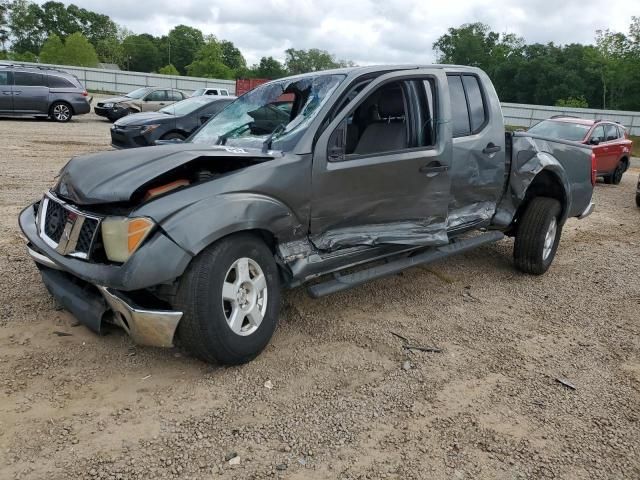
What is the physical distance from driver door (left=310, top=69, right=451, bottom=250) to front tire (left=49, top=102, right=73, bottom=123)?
16.8 metres

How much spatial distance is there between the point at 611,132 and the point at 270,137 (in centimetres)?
1327

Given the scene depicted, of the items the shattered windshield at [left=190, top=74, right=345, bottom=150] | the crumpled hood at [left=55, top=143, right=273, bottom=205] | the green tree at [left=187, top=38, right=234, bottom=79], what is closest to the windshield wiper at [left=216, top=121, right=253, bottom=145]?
the shattered windshield at [left=190, top=74, right=345, bottom=150]

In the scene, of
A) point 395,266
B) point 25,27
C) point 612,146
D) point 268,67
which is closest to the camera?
point 395,266

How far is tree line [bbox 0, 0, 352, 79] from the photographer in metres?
74.8

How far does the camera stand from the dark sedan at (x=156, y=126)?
35.3ft

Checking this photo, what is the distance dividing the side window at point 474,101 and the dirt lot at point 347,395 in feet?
5.10

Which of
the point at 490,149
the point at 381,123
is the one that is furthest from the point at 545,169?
the point at 381,123

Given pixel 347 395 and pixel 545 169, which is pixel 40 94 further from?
pixel 347 395

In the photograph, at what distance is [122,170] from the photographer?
3.07 metres

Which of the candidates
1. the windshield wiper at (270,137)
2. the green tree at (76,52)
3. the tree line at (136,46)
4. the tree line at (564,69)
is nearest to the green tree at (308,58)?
the tree line at (136,46)

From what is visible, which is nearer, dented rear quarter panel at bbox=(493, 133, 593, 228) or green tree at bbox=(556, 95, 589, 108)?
dented rear quarter panel at bbox=(493, 133, 593, 228)

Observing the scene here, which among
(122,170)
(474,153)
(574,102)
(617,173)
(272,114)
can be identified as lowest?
(617,173)

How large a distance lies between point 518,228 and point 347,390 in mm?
3093

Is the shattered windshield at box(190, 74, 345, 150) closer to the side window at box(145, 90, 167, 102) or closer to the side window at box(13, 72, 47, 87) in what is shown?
the side window at box(13, 72, 47, 87)
